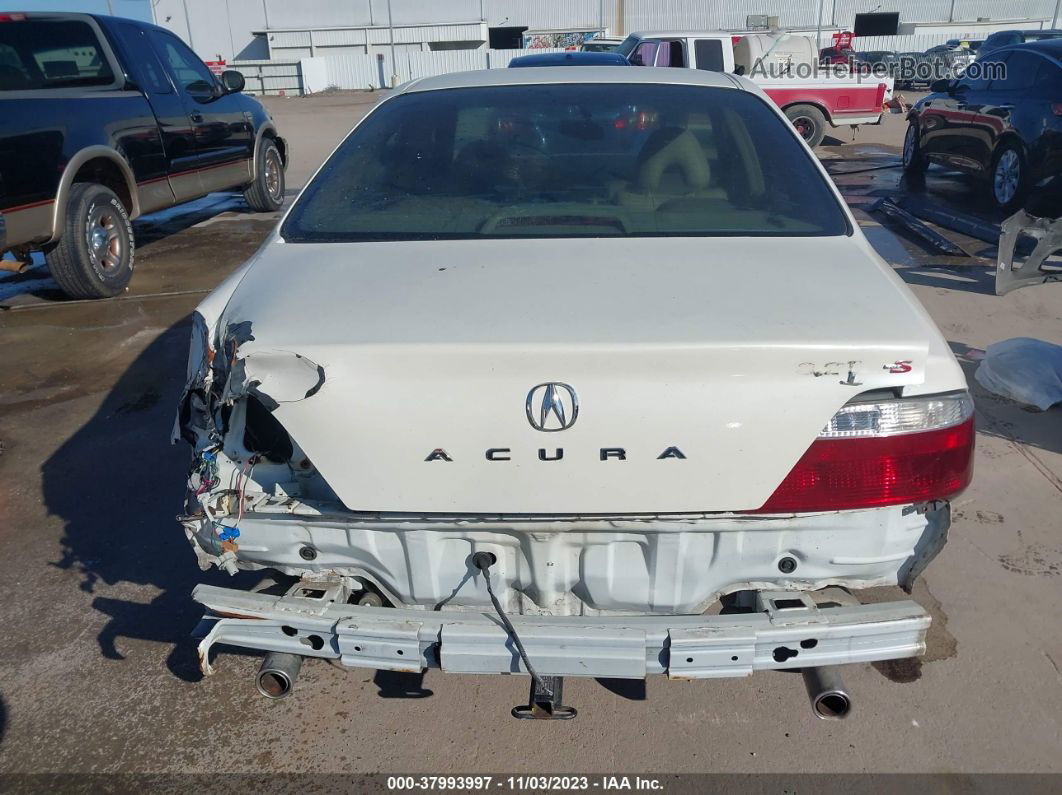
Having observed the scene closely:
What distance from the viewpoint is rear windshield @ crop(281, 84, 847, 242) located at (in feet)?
8.43

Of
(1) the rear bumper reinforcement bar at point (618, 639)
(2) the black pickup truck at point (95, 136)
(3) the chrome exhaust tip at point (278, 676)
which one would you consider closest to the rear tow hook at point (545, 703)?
(1) the rear bumper reinforcement bar at point (618, 639)

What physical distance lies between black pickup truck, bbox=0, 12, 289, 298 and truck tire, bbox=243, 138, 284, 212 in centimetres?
108

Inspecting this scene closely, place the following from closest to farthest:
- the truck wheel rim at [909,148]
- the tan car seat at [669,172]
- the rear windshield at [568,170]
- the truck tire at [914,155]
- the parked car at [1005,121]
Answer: the rear windshield at [568,170] < the tan car seat at [669,172] < the parked car at [1005,121] < the truck tire at [914,155] < the truck wheel rim at [909,148]

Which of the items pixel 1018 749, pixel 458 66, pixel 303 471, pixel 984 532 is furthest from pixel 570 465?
pixel 458 66

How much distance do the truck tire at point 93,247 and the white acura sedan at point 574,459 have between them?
462 centimetres

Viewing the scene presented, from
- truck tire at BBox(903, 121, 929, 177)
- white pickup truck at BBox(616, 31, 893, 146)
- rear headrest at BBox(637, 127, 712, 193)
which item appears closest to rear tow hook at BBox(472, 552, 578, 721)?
rear headrest at BBox(637, 127, 712, 193)

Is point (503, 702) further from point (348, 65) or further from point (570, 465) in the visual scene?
point (348, 65)

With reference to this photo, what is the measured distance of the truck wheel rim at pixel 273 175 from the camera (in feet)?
31.6

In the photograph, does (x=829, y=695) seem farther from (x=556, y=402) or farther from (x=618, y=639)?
(x=556, y=402)

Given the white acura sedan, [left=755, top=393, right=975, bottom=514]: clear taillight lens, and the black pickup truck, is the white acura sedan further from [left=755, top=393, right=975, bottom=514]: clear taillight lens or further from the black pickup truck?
the black pickup truck

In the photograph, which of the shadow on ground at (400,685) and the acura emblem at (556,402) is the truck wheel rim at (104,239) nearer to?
the shadow on ground at (400,685)

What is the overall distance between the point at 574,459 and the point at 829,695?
831 mm

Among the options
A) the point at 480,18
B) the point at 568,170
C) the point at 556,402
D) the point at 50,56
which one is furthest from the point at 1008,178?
the point at 480,18

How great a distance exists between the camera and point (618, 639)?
6.09 feet
